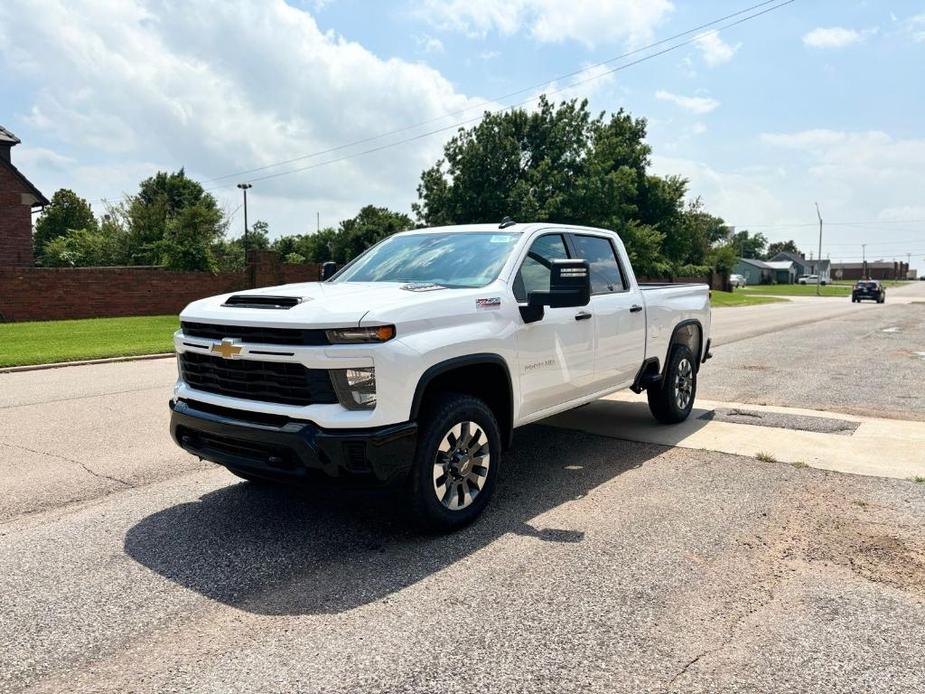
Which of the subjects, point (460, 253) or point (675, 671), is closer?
point (675, 671)

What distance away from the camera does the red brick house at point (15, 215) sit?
27531mm

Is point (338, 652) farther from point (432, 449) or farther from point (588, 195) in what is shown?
point (588, 195)

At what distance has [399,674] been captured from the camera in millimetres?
2885

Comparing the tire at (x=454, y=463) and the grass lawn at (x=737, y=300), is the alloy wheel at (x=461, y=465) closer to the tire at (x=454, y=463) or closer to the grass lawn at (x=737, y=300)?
the tire at (x=454, y=463)

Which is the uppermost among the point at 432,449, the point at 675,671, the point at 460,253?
the point at 460,253

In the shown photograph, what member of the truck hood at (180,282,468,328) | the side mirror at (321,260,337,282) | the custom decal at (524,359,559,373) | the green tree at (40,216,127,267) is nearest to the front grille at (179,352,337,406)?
the truck hood at (180,282,468,328)

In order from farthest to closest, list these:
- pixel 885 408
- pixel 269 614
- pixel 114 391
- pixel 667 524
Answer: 1. pixel 114 391
2. pixel 885 408
3. pixel 667 524
4. pixel 269 614

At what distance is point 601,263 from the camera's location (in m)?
6.36

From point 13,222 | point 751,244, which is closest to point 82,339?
point 13,222

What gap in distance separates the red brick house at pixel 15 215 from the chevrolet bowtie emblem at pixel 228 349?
28.4 metres

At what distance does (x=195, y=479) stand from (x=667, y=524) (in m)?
3.58

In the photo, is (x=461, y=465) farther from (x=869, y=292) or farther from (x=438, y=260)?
(x=869, y=292)

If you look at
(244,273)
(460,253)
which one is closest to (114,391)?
(460,253)

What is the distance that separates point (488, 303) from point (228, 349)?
5.39ft
